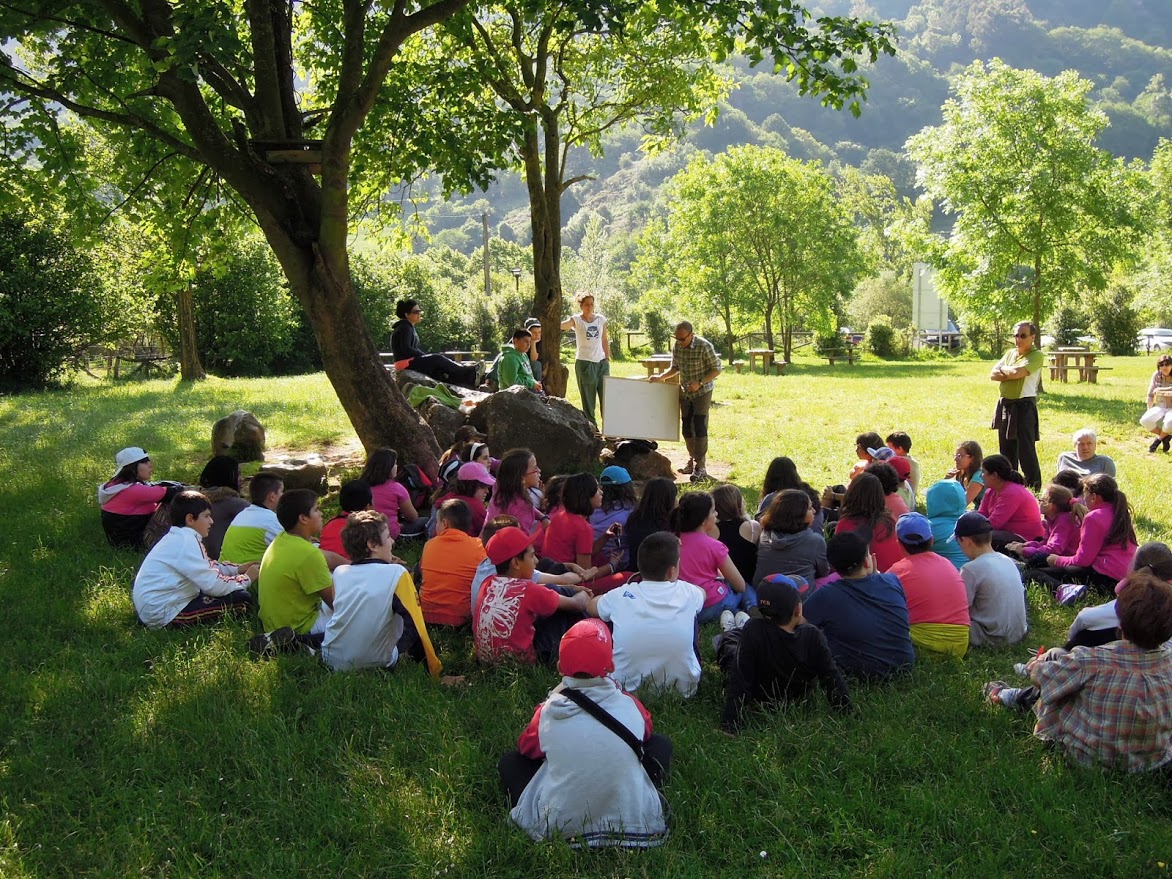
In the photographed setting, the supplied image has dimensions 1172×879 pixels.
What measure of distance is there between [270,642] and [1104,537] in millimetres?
5452

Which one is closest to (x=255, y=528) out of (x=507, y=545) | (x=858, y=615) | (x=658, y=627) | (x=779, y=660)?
(x=507, y=545)

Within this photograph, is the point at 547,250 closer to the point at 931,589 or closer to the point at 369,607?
the point at 369,607

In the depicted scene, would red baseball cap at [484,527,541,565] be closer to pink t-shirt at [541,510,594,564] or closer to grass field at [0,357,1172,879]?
grass field at [0,357,1172,879]

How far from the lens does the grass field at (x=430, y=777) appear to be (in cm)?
344

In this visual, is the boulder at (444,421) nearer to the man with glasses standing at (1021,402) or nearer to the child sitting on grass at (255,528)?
the child sitting on grass at (255,528)

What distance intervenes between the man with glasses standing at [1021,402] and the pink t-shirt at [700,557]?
16.9ft

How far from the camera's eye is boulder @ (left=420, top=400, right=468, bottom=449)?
34.8 feet

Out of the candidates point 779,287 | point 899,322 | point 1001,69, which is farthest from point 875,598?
point 899,322

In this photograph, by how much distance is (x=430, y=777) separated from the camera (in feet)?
13.1

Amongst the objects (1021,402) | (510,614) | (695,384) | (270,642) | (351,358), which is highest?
(351,358)

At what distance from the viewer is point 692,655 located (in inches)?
186

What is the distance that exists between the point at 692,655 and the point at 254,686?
2338 millimetres

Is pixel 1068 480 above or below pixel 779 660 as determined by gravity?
above

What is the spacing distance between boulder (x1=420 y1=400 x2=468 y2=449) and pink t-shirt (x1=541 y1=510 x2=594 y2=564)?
447 centimetres
